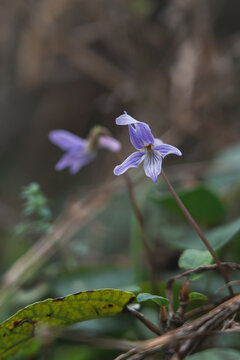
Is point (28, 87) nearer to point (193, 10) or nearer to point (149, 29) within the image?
point (149, 29)

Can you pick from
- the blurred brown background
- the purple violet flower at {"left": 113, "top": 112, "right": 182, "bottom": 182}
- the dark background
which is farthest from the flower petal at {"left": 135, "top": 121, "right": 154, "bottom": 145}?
the blurred brown background

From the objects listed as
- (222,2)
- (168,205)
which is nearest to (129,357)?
(168,205)

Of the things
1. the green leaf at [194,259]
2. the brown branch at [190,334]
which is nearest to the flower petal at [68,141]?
the green leaf at [194,259]

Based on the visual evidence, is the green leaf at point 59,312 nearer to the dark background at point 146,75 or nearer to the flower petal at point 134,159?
the flower petal at point 134,159

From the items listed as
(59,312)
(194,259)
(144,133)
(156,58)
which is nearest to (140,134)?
(144,133)

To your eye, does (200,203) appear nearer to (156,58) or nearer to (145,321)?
(145,321)
